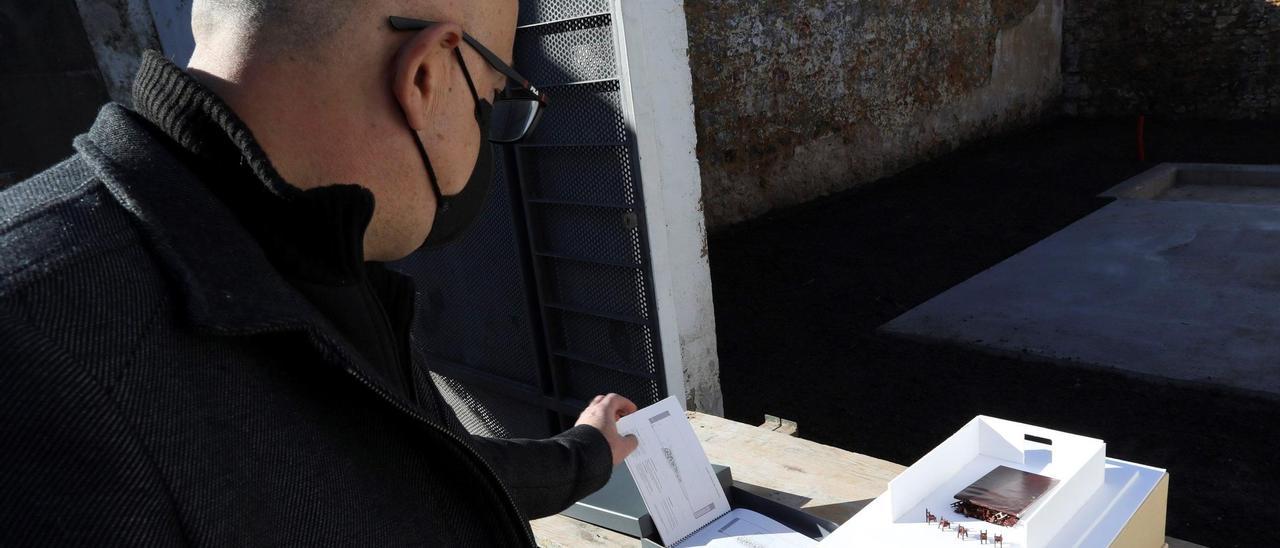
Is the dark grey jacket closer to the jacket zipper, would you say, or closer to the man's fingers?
the jacket zipper

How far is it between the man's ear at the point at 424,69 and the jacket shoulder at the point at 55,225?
1.00 feet

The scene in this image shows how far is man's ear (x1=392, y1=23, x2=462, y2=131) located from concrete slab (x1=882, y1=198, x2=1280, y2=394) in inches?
164

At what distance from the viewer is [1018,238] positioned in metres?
6.95

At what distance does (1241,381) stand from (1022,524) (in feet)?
11.4

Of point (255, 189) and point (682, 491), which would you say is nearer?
point (255, 189)

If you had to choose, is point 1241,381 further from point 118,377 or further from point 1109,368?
point 118,377

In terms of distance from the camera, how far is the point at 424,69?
103cm

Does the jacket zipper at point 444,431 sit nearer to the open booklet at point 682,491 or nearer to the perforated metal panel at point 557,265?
the open booklet at point 682,491

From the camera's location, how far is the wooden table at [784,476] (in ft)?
6.66

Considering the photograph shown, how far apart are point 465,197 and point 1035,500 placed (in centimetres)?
99

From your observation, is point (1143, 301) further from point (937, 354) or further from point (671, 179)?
point (671, 179)

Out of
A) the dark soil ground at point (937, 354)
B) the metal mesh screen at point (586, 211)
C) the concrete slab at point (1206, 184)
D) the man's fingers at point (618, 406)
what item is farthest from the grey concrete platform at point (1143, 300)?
the man's fingers at point (618, 406)

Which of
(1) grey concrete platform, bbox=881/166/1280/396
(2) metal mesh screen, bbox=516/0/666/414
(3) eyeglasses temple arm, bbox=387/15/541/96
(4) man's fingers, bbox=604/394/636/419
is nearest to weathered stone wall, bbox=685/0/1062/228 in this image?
(1) grey concrete platform, bbox=881/166/1280/396

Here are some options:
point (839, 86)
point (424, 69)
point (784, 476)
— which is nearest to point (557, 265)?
point (784, 476)
